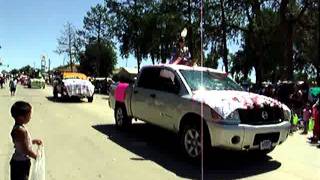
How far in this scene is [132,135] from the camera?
47.0 feet

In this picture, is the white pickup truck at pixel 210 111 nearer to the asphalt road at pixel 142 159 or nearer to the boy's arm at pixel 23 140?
the asphalt road at pixel 142 159

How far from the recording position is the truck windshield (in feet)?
37.9

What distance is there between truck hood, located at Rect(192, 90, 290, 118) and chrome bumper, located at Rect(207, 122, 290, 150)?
0.82ft

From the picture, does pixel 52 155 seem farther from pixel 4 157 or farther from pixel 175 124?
pixel 175 124

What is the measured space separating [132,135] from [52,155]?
333cm

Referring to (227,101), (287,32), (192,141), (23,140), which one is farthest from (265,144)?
(287,32)

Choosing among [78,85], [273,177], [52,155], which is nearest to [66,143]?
[52,155]

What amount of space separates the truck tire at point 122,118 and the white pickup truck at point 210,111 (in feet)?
5.49

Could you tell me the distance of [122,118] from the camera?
49.8 ft

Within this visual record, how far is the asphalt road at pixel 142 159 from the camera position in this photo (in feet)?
31.4

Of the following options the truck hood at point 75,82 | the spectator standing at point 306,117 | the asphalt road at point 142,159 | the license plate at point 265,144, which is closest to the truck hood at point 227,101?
the license plate at point 265,144

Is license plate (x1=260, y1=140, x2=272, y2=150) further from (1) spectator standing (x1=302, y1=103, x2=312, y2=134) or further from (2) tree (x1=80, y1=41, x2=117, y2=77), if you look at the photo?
(2) tree (x1=80, y1=41, x2=117, y2=77)

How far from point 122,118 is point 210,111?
214 inches

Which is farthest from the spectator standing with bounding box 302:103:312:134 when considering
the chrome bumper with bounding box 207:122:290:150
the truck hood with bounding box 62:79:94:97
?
the truck hood with bounding box 62:79:94:97
